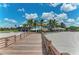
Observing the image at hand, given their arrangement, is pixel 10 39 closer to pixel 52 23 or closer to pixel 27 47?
pixel 27 47

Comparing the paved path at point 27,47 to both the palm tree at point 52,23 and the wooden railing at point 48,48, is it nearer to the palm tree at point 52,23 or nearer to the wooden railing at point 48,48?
the wooden railing at point 48,48

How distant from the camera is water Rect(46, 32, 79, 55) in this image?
8.23 feet

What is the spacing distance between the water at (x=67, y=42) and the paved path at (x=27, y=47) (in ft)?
0.60

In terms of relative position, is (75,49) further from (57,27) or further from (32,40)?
(32,40)

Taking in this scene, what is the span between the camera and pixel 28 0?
253 centimetres

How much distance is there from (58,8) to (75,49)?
1.60 feet

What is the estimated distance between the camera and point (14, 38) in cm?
257

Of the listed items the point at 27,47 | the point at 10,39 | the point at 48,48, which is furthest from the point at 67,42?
the point at 10,39

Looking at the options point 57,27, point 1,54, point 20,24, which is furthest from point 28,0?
point 1,54

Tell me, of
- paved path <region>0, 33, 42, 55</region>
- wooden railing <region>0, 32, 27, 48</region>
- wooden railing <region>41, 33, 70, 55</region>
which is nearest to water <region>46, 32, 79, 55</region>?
wooden railing <region>41, 33, 70, 55</region>

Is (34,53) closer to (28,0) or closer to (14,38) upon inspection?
(14,38)
